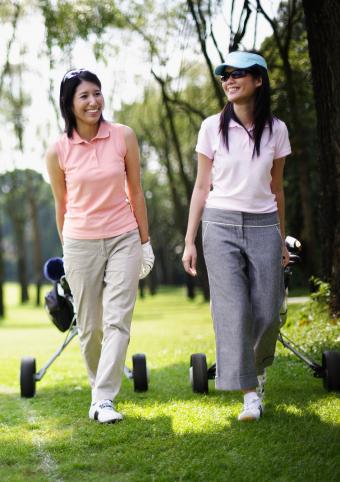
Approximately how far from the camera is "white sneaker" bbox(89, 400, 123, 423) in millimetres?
5402

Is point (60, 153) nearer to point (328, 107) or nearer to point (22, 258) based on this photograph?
point (328, 107)

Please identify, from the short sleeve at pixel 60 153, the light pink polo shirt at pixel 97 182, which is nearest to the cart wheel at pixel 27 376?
the light pink polo shirt at pixel 97 182

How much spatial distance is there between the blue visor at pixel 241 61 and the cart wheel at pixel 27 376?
300 cm

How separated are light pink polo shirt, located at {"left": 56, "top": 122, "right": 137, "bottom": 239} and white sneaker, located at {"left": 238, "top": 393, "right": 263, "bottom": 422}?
1387 millimetres

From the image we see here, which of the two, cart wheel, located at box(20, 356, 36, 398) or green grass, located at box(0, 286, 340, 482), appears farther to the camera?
cart wheel, located at box(20, 356, 36, 398)

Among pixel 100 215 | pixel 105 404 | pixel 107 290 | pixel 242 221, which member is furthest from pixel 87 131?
pixel 105 404

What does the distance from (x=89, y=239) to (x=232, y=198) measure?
108cm

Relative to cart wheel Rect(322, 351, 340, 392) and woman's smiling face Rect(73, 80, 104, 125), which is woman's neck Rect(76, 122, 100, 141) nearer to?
woman's smiling face Rect(73, 80, 104, 125)

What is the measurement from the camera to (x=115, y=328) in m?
5.56

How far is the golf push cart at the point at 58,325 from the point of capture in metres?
6.74

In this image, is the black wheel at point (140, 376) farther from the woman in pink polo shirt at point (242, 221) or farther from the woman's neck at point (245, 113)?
the woman's neck at point (245, 113)

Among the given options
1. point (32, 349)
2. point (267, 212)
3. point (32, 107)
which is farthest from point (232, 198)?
point (32, 107)

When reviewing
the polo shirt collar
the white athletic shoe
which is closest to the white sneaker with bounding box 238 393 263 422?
the white athletic shoe

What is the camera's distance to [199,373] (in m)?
6.27
